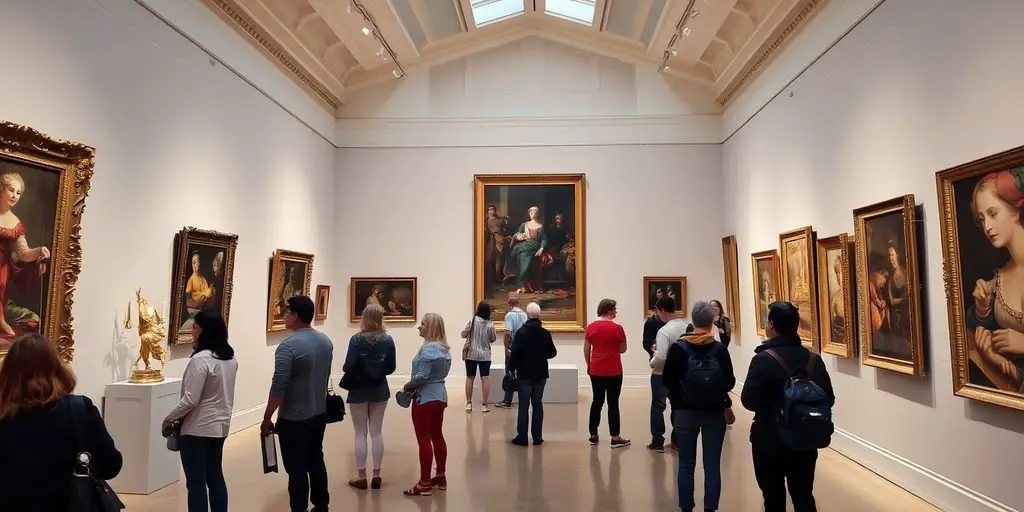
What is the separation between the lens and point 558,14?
16406 mm

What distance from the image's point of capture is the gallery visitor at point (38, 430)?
3031 mm

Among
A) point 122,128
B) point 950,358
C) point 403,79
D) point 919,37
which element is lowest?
point 950,358

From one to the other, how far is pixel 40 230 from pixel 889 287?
33.0ft

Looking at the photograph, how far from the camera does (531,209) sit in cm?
1695

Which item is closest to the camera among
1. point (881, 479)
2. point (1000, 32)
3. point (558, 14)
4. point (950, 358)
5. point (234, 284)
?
point (1000, 32)

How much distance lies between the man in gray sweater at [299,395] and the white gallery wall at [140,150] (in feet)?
11.7

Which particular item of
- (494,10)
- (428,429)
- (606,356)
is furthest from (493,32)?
(428,429)

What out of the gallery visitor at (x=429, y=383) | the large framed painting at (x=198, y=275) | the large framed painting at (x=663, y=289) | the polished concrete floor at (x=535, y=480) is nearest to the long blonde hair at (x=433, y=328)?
the gallery visitor at (x=429, y=383)

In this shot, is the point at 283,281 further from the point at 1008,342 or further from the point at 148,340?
the point at 1008,342

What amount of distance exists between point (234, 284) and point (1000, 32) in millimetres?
11343

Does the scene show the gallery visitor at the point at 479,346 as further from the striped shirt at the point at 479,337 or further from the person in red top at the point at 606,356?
the person in red top at the point at 606,356

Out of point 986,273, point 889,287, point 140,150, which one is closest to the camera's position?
point 986,273

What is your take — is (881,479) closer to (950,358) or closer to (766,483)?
(950,358)

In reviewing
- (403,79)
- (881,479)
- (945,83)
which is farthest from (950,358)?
(403,79)
